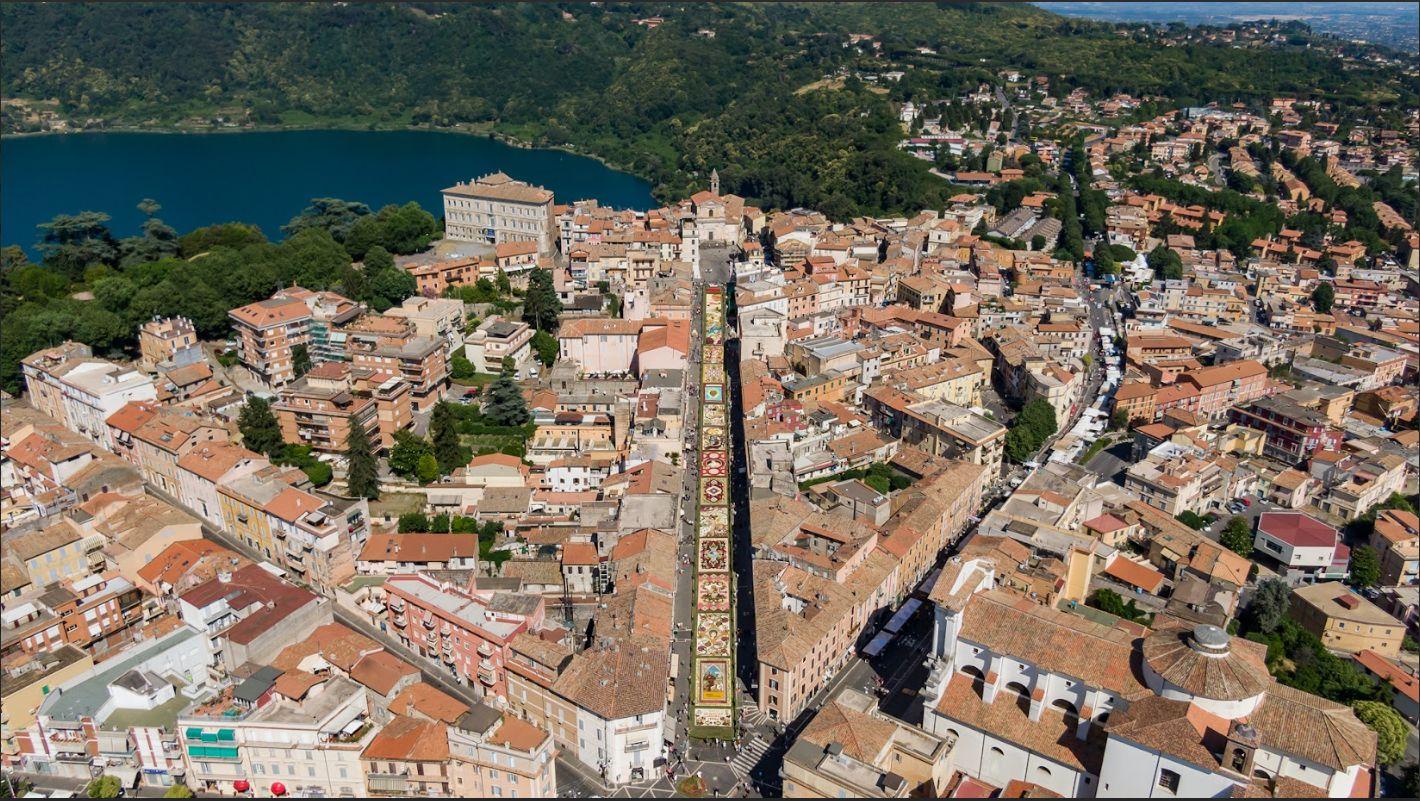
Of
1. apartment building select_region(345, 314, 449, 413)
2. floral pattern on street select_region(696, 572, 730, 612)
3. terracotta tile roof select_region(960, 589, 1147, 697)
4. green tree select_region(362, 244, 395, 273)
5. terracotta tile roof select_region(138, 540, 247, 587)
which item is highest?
green tree select_region(362, 244, 395, 273)

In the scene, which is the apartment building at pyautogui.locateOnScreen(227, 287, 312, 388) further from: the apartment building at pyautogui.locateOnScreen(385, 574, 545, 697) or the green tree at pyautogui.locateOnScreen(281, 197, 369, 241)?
the apartment building at pyautogui.locateOnScreen(385, 574, 545, 697)

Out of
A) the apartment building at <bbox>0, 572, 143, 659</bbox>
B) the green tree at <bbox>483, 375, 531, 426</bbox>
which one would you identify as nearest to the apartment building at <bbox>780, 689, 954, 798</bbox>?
the green tree at <bbox>483, 375, 531, 426</bbox>

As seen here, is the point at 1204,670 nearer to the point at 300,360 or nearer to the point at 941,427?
the point at 941,427

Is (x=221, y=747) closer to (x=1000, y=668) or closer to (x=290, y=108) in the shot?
(x=1000, y=668)

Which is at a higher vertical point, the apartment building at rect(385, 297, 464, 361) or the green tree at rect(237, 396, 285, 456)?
the apartment building at rect(385, 297, 464, 361)

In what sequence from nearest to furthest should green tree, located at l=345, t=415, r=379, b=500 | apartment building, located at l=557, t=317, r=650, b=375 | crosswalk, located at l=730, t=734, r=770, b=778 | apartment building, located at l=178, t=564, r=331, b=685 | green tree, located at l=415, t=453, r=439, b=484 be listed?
crosswalk, located at l=730, t=734, r=770, b=778, apartment building, located at l=178, t=564, r=331, b=685, green tree, located at l=345, t=415, r=379, b=500, green tree, located at l=415, t=453, r=439, b=484, apartment building, located at l=557, t=317, r=650, b=375

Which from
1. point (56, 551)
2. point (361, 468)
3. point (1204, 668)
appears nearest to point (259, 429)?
point (361, 468)
